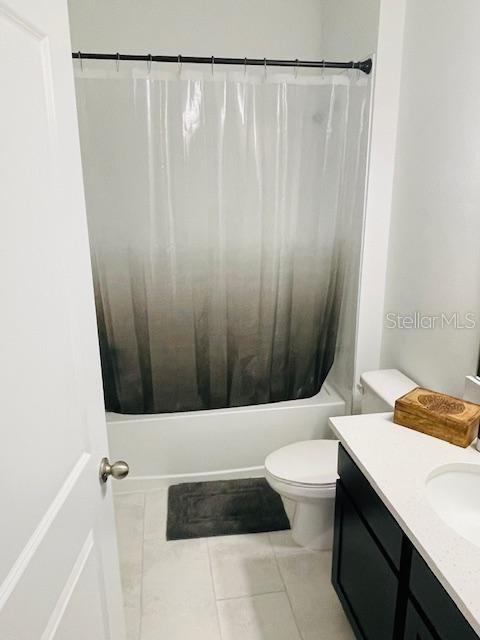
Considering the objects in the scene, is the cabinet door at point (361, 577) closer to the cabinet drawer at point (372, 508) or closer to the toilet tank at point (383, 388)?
the cabinet drawer at point (372, 508)

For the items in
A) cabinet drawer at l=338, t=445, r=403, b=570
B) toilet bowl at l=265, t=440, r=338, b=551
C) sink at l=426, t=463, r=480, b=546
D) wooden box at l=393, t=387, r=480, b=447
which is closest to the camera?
cabinet drawer at l=338, t=445, r=403, b=570

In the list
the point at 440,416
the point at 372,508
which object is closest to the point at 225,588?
the point at 372,508

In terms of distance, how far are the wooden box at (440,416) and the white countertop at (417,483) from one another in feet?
0.08

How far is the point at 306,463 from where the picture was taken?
1.84 meters

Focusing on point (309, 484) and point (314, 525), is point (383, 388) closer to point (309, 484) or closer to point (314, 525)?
point (309, 484)

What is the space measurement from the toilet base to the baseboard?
493 millimetres

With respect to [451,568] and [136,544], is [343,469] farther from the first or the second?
[136,544]

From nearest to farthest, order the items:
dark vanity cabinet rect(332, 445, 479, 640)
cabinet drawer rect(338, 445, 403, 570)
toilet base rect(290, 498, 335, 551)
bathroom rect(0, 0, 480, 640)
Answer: bathroom rect(0, 0, 480, 640) → dark vanity cabinet rect(332, 445, 479, 640) → cabinet drawer rect(338, 445, 403, 570) → toilet base rect(290, 498, 335, 551)

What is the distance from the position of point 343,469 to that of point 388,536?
306mm

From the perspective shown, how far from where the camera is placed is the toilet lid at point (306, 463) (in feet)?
5.73

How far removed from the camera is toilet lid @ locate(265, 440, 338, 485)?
5.73 ft

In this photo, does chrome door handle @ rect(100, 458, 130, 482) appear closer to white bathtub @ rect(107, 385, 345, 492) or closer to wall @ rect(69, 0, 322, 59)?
white bathtub @ rect(107, 385, 345, 492)

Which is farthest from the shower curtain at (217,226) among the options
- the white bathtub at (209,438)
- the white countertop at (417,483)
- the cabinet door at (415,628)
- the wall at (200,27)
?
the cabinet door at (415,628)

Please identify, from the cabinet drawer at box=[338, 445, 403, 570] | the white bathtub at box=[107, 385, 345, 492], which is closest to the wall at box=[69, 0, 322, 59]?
the white bathtub at box=[107, 385, 345, 492]
